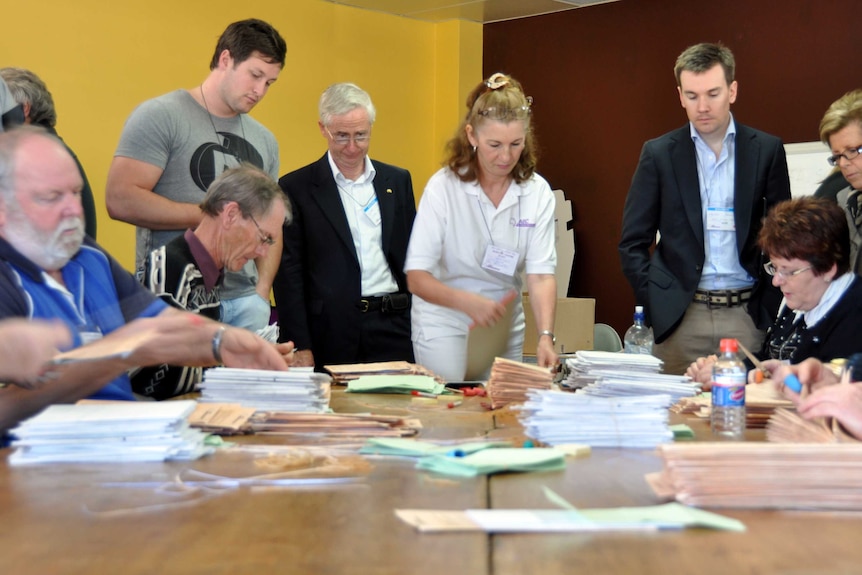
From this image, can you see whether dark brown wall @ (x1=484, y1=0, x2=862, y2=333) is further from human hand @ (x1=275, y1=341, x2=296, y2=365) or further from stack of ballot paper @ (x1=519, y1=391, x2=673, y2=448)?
stack of ballot paper @ (x1=519, y1=391, x2=673, y2=448)

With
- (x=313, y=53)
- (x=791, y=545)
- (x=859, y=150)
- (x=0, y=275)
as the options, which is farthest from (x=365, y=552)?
(x=313, y=53)

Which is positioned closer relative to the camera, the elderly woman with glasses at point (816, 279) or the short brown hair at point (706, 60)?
the elderly woman with glasses at point (816, 279)

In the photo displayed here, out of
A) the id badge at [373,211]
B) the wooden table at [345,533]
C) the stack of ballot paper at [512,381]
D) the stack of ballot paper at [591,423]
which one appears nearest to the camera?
the wooden table at [345,533]

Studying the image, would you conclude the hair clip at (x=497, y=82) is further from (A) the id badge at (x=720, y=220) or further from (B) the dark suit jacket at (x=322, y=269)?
→ (A) the id badge at (x=720, y=220)

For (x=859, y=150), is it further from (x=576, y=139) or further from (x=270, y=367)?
(x=576, y=139)

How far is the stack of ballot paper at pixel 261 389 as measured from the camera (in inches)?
94.8

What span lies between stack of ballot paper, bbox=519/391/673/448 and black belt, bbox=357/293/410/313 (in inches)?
82.9

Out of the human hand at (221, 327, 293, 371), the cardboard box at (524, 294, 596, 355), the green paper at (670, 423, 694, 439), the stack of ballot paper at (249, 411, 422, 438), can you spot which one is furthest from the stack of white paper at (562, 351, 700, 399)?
the cardboard box at (524, 294, 596, 355)

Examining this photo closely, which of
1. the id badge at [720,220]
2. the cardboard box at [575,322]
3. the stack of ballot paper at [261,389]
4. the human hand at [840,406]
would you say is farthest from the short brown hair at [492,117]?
the cardboard box at [575,322]

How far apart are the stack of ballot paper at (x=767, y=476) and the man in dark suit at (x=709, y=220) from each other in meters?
2.41

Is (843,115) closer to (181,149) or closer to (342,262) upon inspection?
(342,262)

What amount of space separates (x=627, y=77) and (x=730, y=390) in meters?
5.26

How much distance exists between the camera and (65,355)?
1843 mm

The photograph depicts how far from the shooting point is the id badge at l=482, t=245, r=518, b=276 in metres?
3.63
